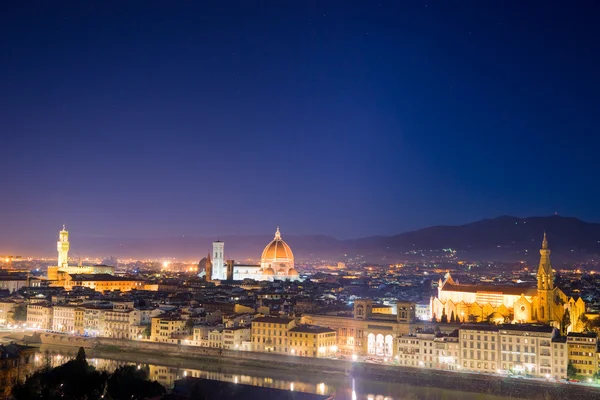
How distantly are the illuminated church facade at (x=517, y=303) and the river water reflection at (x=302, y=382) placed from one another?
12.7 metres

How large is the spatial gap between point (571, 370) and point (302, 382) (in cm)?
1193

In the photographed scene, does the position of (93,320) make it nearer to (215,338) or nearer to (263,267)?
(215,338)

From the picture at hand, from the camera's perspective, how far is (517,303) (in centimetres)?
4519

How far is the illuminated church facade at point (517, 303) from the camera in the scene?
42.8 metres

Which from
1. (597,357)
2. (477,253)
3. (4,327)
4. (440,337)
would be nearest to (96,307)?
(4,327)

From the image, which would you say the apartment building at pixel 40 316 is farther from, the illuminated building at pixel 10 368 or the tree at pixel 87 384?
the tree at pixel 87 384

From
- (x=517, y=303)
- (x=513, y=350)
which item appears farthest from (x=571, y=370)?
(x=517, y=303)

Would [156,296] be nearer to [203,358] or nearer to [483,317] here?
[203,358]

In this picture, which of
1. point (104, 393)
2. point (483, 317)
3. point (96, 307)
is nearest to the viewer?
point (104, 393)

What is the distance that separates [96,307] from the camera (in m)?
50.5

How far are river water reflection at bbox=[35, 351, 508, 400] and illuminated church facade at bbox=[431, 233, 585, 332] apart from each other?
41.8 feet

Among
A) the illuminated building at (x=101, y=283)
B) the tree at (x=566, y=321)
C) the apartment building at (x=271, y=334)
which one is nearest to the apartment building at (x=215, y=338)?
the apartment building at (x=271, y=334)

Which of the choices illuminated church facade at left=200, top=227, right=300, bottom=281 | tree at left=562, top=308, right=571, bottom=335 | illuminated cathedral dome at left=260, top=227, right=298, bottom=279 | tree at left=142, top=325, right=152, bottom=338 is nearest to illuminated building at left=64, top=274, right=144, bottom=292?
illuminated church facade at left=200, top=227, right=300, bottom=281

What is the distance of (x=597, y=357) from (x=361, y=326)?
1293cm
